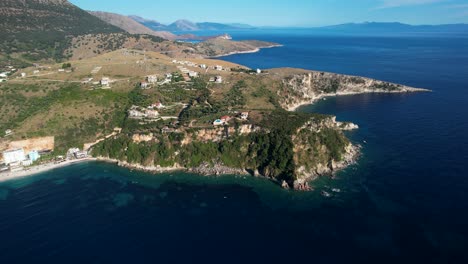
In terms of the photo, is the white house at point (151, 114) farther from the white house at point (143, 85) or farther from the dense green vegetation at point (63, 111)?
the white house at point (143, 85)

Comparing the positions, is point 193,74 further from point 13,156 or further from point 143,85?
point 13,156

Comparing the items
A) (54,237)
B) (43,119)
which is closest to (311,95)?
(43,119)

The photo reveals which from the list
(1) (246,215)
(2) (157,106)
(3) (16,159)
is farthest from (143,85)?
(1) (246,215)

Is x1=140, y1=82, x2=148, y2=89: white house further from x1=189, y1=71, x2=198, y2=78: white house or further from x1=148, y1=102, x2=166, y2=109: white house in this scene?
x1=189, y1=71, x2=198, y2=78: white house

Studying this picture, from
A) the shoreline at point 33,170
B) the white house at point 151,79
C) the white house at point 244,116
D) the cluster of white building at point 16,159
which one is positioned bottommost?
the shoreline at point 33,170

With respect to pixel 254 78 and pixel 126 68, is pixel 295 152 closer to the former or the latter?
pixel 254 78

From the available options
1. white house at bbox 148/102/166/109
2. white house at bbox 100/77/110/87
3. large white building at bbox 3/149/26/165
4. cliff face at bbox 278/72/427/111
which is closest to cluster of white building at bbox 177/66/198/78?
white house at bbox 148/102/166/109

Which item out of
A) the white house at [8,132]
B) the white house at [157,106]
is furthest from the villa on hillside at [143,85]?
the white house at [8,132]
